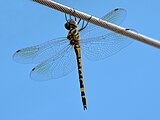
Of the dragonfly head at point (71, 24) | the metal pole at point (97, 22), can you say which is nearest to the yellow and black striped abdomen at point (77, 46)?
the dragonfly head at point (71, 24)

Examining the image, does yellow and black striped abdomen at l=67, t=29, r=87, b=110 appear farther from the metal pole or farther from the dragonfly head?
the metal pole

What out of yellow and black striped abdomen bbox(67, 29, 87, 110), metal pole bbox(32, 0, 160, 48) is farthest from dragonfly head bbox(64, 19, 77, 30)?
metal pole bbox(32, 0, 160, 48)

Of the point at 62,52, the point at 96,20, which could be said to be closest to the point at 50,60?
the point at 62,52

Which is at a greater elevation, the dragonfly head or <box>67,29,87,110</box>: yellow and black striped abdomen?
the dragonfly head

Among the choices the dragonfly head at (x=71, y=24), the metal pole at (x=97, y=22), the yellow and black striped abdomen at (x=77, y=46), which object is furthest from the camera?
A: the yellow and black striped abdomen at (x=77, y=46)

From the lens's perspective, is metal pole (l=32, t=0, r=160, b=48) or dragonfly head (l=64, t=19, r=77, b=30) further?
dragonfly head (l=64, t=19, r=77, b=30)

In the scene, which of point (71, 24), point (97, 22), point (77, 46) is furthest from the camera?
point (77, 46)

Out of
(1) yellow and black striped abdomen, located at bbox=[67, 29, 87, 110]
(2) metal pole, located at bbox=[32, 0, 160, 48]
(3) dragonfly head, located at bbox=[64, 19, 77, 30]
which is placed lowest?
(2) metal pole, located at bbox=[32, 0, 160, 48]

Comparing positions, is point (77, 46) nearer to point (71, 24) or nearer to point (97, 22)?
point (71, 24)

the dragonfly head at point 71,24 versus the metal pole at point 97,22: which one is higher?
the dragonfly head at point 71,24

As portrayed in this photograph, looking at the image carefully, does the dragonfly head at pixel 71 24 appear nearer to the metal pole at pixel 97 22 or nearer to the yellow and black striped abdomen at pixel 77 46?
the yellow and black striped abdomen at pixel 77 46

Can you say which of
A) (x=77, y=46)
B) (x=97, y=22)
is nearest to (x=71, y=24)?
(x=77, y=46)
